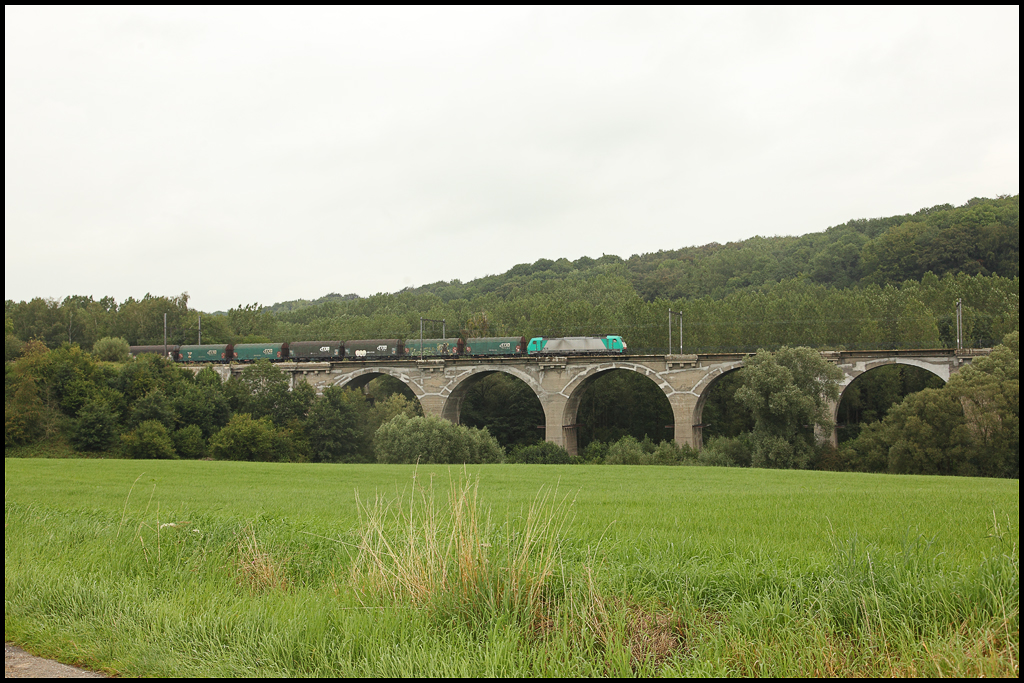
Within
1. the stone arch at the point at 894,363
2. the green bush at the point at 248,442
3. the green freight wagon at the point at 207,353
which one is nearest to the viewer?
the green bush at the point at 248,442

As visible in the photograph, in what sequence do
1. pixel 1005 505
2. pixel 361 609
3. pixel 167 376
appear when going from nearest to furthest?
pixel 361 609 < pixel 1005 505 < pixel 167 376

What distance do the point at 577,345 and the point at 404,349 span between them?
16274 mm

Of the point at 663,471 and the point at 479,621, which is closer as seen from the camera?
the point at 479,621

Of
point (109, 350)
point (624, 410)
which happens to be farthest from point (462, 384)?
point (109, 350)

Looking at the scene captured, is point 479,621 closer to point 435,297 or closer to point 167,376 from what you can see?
point 167,376

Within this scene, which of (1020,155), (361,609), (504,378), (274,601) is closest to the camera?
(1020,155)

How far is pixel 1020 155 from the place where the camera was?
5.01m

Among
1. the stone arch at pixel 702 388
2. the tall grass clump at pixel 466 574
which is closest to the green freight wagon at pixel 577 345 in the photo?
the stone arch at pixel 702 388

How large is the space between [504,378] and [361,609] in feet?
221

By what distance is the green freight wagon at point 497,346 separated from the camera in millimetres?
63312

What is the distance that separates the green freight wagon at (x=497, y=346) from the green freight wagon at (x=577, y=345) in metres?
1.65

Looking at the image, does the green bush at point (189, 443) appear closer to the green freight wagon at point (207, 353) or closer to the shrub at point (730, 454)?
the green freight wagon at point (207, 353)

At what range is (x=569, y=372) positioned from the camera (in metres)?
58.6

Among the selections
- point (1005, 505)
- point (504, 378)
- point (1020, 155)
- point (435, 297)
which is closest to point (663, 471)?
point (1005, 505)
